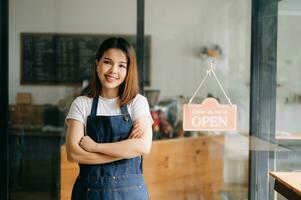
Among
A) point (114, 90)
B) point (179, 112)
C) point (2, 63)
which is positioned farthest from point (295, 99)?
point (2, 63)

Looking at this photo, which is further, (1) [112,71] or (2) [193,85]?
(2) [193,85]

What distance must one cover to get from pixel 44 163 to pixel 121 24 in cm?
127

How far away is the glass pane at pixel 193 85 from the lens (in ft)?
11.4

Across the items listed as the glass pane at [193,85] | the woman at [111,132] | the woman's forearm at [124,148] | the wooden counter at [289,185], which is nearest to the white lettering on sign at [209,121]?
the glass pane at [193,85]

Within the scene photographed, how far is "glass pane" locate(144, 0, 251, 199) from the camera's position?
3.46 meters

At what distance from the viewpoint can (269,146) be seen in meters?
3.36

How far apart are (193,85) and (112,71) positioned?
141cm

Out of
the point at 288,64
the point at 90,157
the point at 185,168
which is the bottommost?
the point at 185,168

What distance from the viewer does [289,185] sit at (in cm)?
218

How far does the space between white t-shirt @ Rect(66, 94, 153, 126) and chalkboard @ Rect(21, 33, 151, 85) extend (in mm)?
1318

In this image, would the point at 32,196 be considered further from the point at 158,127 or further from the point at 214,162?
the point at 214,162

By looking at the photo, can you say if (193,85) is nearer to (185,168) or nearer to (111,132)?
(185,168)

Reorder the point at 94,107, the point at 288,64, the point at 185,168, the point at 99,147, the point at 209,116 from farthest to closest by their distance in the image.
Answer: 1. the point at 185,168
2. the point at 288,64
3. the point at 209,116
4. the point at 94,107
5. the point at 99,147

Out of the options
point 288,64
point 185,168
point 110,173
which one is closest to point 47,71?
point 185,168
